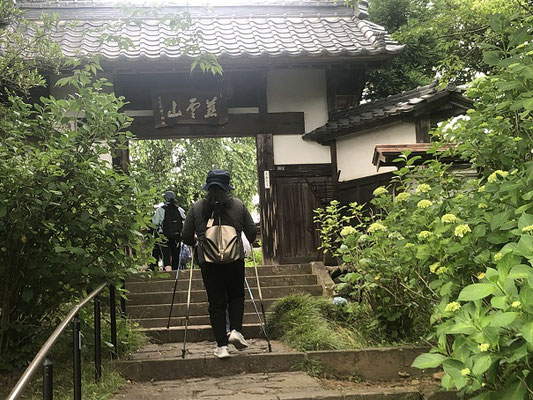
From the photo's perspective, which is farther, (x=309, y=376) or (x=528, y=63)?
(x=309, y=376)

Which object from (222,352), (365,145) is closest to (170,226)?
(365,145)

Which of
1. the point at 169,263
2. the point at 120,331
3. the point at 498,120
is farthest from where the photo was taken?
the point at 169,263

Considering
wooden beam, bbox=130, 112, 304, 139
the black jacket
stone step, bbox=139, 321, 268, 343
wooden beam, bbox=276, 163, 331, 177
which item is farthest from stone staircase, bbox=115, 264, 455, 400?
wooden beam, bbox=130, 112, 304, 139

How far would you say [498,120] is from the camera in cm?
343

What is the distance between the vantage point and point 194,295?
309 inches

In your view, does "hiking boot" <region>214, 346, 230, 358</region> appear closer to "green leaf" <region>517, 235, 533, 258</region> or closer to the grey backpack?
the grey backpack

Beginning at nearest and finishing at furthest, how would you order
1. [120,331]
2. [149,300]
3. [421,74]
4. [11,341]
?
[11,341] < [120,331] < [149,300] < [421,74]

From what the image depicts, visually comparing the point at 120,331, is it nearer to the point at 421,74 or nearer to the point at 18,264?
the point at 18,264

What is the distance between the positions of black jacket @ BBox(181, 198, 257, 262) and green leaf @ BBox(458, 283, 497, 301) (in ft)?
11.7

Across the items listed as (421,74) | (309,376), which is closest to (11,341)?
(309,376)

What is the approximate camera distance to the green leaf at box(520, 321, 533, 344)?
180cm

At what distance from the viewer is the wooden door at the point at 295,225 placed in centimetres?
1004

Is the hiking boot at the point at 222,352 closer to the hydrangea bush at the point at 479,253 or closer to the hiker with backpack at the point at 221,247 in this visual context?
the hiker with backpack at the point at 221,247

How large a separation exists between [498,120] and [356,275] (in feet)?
6.43
